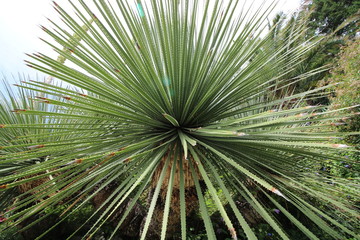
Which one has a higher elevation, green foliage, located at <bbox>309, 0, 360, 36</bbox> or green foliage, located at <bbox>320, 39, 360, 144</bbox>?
green foliage, located at <bbox>309, 0, 360, 36</bbox>

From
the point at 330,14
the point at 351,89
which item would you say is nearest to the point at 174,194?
the point at 351,89

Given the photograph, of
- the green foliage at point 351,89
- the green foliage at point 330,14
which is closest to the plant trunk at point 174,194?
the green foliage at point 351,89

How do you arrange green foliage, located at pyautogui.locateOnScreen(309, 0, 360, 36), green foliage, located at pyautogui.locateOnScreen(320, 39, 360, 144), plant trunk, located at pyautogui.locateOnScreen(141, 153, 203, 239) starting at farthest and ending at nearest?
1. green foliage, located at pyautogui.locateOnScreen(309, 0, 360, 36)
2. green foliage, located at pyautogui.locateOnScreen(320, 39, 360, 144)
3. plant trunk, located at pyautogui.locateOnScreen(141, 153, 203, 239)

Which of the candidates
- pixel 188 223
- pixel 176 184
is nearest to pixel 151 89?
pixel 176 184

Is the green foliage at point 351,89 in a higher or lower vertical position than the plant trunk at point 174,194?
higher

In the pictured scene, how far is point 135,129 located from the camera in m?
1.30

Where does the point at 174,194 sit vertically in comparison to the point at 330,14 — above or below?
below

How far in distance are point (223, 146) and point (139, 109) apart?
0.55 m

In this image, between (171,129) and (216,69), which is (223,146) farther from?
(216,69)

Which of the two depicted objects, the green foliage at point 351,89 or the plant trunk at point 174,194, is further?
the green foliage at point 351,89

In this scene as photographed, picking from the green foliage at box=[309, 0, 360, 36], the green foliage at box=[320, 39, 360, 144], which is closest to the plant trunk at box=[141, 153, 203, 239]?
the green foliage at box=[320, 39, 360, 144]

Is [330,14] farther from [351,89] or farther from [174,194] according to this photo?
[174,194]

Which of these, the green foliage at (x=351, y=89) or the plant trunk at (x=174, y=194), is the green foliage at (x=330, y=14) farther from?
the plant trunk at (x=174, y=194)

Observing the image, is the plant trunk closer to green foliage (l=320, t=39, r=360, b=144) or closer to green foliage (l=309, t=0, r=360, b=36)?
green foliage (l=320, t=39, r=360, b=144)
